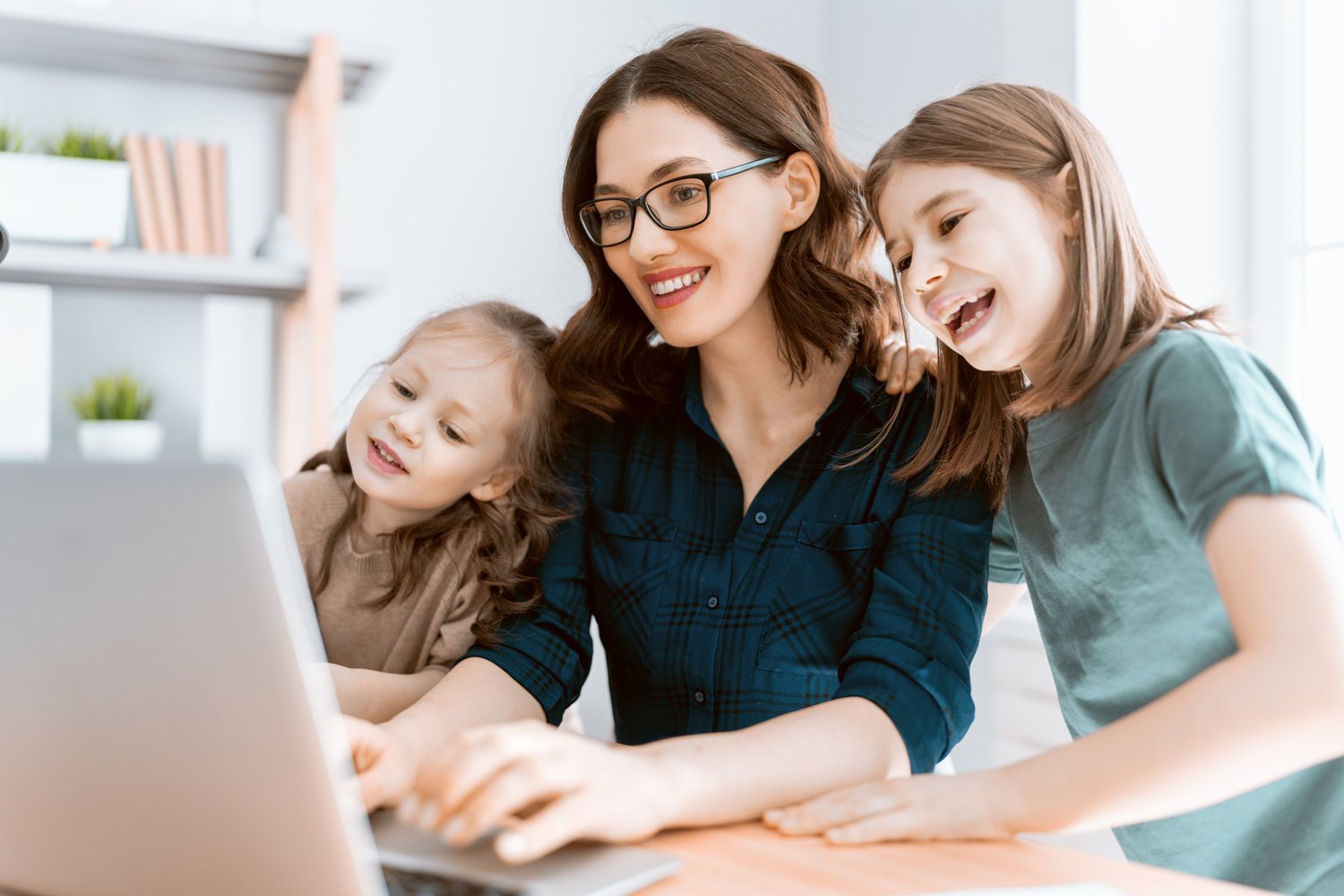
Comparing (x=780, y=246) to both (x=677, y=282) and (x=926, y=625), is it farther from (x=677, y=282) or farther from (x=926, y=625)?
(x=926, y=625)

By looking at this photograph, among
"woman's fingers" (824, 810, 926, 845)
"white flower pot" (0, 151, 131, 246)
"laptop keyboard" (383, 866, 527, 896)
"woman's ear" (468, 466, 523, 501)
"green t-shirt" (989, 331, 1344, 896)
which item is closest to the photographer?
"laptop keyboard" (383, 866, 527, 896)

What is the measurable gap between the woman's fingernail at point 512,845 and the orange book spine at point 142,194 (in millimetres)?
1980

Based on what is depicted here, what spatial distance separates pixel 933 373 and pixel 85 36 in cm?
188

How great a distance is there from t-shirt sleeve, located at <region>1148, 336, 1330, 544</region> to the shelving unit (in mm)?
1703

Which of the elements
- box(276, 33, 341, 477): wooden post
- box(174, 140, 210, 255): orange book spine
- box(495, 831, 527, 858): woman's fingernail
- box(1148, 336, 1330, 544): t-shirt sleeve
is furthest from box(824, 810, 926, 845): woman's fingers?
box(174, 140, 210, 255): orange book spine

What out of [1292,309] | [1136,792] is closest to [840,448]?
[1136,792]

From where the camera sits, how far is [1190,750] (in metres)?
0.77

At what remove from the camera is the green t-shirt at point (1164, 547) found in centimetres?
87

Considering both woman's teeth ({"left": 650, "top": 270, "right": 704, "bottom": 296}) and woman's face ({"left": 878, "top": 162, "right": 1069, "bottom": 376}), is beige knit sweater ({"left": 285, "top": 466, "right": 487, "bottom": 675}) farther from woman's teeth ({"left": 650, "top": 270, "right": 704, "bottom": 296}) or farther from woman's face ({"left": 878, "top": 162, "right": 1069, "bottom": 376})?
woman's face ({"left": 878, "top": 162, "right": 1069, "bottom": 376})

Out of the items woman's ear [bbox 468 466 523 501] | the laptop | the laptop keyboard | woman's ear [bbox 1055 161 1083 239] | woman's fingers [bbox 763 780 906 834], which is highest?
woman's ear [bbox 1055 161 1083 239]

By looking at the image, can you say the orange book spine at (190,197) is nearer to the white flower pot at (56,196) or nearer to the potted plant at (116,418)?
the white flower pot at (56,196)

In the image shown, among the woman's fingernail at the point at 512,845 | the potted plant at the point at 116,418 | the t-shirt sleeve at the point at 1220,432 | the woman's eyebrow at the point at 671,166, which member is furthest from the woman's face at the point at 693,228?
the potted plant at the point at 116,418

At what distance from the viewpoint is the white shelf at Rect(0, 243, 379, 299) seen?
2125 mm

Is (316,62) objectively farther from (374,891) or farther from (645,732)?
(374,891)
